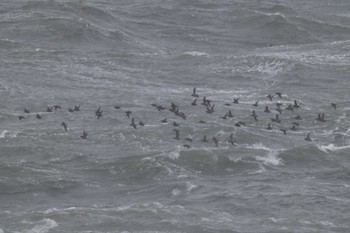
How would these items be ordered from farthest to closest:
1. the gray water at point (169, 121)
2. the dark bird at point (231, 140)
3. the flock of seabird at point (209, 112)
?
1. the flock of seabird at point (209, 112)
2. the dark bird at point (231, 140)
3. the gray water at point (169, 121)

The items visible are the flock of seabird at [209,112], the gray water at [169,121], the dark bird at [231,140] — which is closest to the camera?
the gray water at [169,121]

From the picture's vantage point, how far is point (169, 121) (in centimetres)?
8169

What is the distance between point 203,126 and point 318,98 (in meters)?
13.5

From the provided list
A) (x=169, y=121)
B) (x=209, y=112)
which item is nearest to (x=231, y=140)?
(x=209, y=112)

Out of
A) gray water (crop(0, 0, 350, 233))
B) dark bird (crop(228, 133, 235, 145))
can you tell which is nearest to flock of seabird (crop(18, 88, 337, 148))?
dark bird (crop(228, 133, 235, 145))

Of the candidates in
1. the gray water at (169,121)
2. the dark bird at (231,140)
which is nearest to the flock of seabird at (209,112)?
the dark bird at (231,140)

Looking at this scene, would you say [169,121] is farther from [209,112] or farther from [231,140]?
[231,140]

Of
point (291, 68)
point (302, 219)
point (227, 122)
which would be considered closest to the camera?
point (302, 219)

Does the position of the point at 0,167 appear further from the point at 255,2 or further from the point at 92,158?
the point at 255,2

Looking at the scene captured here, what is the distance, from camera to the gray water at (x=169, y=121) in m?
64.1

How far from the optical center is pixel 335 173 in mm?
71188

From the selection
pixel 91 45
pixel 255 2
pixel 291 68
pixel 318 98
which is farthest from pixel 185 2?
pixel 318 98

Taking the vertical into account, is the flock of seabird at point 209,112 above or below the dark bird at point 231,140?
above

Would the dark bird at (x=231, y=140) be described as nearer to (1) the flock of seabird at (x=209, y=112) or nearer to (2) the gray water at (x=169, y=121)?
(1) the flock of seabird at (x=209, y=112)
